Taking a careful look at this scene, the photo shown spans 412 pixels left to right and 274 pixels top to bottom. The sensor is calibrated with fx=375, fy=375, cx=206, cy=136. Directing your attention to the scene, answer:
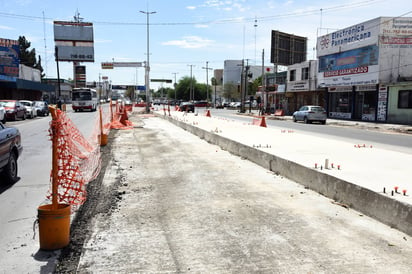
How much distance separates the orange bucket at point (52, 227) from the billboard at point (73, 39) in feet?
195

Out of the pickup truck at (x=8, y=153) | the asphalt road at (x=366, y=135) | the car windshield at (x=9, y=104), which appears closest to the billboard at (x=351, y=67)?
the asphalt road at (x=366, y=135)

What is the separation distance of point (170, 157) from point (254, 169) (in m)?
2.91

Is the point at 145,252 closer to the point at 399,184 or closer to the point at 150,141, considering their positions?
the point at 399,184

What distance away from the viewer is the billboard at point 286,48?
2200 inches

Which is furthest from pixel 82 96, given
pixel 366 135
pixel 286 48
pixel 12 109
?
pixel 366 135

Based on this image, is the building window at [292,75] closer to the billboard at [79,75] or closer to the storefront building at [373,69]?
the storefront building at [373,69]

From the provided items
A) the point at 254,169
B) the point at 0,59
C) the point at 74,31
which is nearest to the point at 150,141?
the point at 254,169

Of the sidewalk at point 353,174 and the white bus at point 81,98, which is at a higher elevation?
the white bus at point 81,98

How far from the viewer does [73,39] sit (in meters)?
58.7

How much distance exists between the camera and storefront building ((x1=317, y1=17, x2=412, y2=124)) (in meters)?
30.7

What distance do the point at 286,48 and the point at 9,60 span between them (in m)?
39.6

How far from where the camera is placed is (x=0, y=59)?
4919 centimetres

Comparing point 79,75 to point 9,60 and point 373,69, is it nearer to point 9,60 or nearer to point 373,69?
point 9,60

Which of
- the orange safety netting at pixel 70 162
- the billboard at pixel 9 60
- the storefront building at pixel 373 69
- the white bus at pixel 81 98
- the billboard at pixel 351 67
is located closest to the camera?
the orange safety netting at pixel 70 162
